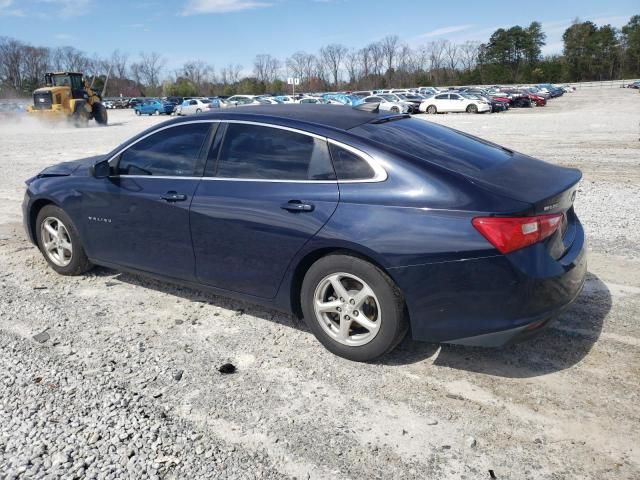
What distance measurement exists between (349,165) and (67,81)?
1273 inches

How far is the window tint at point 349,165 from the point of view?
11.1 feet

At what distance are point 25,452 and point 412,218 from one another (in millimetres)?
2429

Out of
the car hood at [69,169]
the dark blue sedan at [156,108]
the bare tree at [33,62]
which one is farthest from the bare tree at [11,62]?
the car hood at [69,169]

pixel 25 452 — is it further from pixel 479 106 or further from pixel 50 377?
pixel 479 106

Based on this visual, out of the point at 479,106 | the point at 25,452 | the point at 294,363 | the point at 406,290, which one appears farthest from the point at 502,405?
the point at 479,106

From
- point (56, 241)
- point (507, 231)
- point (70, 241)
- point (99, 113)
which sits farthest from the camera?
point (99, 113)

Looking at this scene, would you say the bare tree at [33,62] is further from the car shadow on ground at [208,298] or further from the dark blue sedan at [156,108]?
the car shadow on ground at [208,298]

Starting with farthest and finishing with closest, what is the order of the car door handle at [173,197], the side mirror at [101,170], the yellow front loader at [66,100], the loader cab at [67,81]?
the loader cab at [67,81] → the yellow front loader at [66,100] → the side mirror at [101,170] → the car door handle at [173,197]

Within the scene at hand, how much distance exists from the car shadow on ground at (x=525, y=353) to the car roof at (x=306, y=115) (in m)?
1.63

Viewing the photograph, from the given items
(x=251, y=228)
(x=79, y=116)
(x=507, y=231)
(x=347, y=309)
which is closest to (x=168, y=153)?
(x=251, y=228)

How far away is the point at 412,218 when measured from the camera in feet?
10.4

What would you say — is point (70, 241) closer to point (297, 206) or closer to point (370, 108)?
point (297, 206)

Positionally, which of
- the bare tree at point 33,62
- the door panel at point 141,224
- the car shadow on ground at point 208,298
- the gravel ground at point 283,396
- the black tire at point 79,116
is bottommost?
A: the gravel ground at point 283,396

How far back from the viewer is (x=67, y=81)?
30.9 meters
